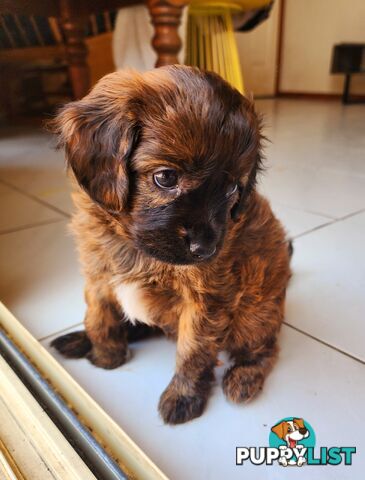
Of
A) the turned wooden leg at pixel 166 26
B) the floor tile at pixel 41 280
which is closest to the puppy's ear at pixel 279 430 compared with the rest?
the floor tile at pixel 41 280

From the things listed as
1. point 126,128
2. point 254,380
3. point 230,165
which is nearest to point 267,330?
point 254,380

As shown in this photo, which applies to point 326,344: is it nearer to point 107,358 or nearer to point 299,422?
point 299,422

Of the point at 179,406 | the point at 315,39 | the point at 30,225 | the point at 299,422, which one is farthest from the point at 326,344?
the point at 315,39

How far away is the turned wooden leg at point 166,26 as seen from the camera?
187cm

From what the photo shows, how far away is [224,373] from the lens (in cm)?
94

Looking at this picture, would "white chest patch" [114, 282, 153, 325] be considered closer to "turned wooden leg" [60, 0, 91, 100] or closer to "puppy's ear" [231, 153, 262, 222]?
"puppy's ear" [231, 153, 262, 222]

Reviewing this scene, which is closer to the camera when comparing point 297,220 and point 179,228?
point 179,228

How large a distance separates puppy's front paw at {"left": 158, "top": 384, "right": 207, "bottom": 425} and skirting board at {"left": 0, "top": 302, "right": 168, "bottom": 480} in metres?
0.10

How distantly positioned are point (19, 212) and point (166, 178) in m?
1.25

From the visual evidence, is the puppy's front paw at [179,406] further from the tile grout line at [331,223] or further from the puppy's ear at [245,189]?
the tile grout line at [331,223]

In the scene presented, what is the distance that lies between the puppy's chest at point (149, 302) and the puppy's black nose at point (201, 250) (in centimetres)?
15

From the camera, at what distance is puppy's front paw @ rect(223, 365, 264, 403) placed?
849mm

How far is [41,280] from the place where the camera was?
1.27 meters

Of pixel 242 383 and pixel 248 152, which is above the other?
pixel 248 152
